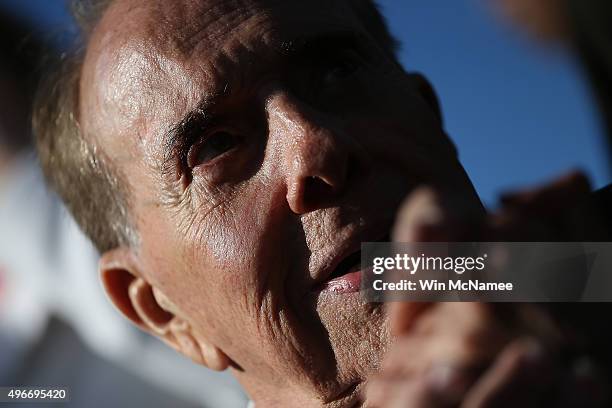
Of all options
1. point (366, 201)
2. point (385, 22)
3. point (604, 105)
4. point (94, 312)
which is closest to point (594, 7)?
point (604, 105)

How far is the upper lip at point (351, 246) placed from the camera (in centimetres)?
88

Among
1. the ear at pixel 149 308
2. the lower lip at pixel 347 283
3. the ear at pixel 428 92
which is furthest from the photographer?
the ear at pixel 428 92

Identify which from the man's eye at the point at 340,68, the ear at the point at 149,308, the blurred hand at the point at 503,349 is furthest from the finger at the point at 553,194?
the ear at the point at 149,308

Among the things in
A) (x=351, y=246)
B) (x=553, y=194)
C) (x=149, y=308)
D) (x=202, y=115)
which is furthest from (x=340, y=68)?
(x=553, y=194)

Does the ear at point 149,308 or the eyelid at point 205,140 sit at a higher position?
the eyelid at point 205,140

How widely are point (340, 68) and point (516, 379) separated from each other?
2.33 feet

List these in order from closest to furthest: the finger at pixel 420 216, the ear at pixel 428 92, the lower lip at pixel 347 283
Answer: the finger at pixel 420 216
the lower lip at pixel 347 283
the ear at pixel 428 92

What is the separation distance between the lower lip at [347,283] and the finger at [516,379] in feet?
1.24

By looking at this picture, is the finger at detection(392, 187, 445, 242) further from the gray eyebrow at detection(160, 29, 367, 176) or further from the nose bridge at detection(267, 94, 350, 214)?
the gray eyebrow at detection(160, 29, 367, 176)

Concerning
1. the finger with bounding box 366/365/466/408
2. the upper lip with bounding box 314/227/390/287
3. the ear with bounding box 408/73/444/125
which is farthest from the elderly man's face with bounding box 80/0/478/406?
the finger with bounding box 366/365/466/408

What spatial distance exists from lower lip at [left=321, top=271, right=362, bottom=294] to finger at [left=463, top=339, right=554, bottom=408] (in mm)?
377

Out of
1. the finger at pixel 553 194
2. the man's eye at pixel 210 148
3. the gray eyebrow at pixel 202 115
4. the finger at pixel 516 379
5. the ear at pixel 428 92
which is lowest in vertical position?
the ear at pixel 428 92

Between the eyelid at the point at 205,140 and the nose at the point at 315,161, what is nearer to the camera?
the nose at the point at 315,161

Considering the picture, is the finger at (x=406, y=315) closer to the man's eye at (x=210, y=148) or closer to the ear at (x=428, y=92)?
the man's eye at (x=210, y=148)
